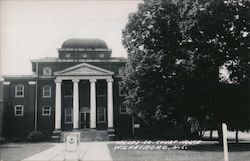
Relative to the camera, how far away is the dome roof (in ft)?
133

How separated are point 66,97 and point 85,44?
6733 mm

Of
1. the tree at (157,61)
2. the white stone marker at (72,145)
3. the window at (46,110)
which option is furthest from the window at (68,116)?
the white stone marker at (72,145)

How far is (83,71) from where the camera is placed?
37688 mm

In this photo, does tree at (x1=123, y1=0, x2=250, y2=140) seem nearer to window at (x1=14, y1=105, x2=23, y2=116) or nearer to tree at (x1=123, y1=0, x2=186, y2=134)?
tree at (x1=123, y1=0, x2=186, y2=134)

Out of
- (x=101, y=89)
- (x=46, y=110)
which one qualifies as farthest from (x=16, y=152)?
(x=101, y=89)

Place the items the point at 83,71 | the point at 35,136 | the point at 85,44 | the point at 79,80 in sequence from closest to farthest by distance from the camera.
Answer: the point at 35,136 < the point at 83,71 < the point at 79,80 < the point at 85,44

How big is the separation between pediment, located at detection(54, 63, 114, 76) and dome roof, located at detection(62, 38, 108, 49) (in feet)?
12.7

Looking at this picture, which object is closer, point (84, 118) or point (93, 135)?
point (93, 135)

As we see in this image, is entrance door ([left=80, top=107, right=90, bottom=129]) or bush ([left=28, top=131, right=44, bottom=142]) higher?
entrance door ([left=80, top=107, right=90, bottom=129])

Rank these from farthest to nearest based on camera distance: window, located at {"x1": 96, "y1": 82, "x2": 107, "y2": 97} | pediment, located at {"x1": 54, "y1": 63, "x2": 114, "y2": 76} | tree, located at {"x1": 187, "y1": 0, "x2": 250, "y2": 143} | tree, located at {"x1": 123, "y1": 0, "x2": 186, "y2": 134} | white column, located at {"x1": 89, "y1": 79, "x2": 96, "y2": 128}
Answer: window, located at {"x1": 96, "y1": 82, "x2": 107, "y2": 97} → pediment, located at {"x1": 54, "y1": 63, "x2": 114, "y2": 76} → white column, located at {"x1": 89, "y1": 79, "x2": 96, "y2": 128} → tree, located at {"x1": 123, "y1": 0, "x2": 186, "y2": 134} → tree, located at {"x1": 187, "y1": 0, "x2": 250, "y2": 143}

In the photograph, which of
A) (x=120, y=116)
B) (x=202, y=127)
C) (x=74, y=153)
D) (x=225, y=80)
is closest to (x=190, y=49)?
(x=225, y=80)

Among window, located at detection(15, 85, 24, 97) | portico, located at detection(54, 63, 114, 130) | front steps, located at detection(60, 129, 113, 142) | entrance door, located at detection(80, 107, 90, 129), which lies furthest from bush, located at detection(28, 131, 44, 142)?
window, located at detection(15, 85, 24, 97)

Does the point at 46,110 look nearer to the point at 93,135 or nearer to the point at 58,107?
the point at 58,107

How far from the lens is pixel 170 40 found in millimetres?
23734
